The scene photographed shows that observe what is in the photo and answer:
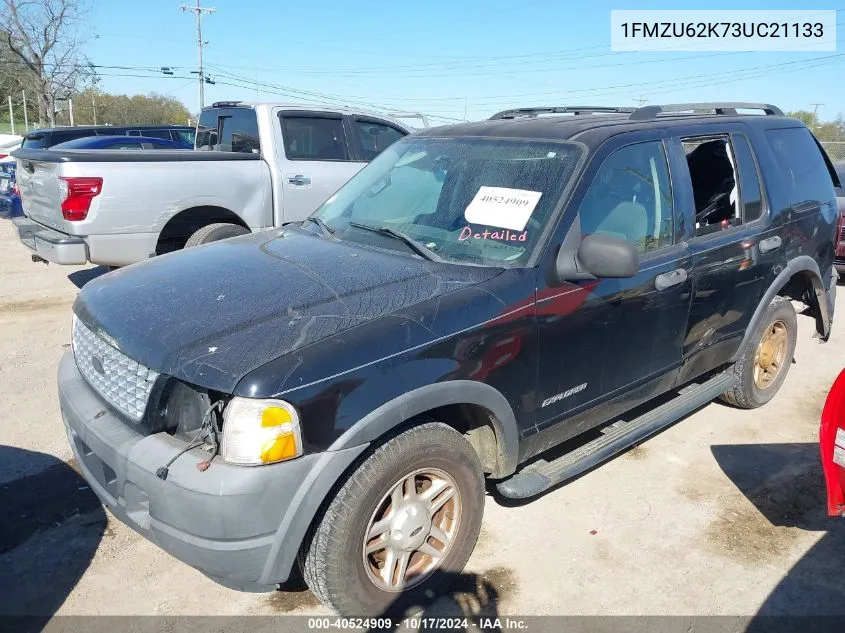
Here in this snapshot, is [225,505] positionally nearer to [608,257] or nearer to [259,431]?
[259,431]

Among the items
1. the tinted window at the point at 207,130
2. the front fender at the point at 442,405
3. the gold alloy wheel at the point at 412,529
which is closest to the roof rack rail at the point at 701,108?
the front fender at the point at 442,405

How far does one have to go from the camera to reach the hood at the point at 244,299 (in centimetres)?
237

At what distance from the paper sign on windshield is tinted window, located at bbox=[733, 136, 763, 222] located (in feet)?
5.68

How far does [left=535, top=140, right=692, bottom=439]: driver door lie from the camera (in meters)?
3.05

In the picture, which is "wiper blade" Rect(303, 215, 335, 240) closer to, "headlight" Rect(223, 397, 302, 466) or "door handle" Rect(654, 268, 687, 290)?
"headlight" Rect(223, 397, 302, 466)

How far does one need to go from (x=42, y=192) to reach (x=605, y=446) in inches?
221

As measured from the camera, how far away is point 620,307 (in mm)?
3254

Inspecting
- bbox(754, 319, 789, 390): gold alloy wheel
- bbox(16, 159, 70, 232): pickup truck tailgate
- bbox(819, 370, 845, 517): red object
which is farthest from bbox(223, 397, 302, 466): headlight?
bbox(16, 159, 70, 232): pickup truck tailgate

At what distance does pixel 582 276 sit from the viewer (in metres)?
3.01

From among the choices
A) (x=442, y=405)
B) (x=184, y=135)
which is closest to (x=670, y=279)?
(x=442, y=405)

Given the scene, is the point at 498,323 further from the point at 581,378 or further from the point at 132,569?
the point at 132,569

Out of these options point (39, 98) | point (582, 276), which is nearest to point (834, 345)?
point (582, 276)

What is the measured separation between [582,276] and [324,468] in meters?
1.44

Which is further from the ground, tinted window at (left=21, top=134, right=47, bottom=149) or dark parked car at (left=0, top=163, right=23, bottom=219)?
tinted window at (left=21, top=134, right=47, bottom=149)
